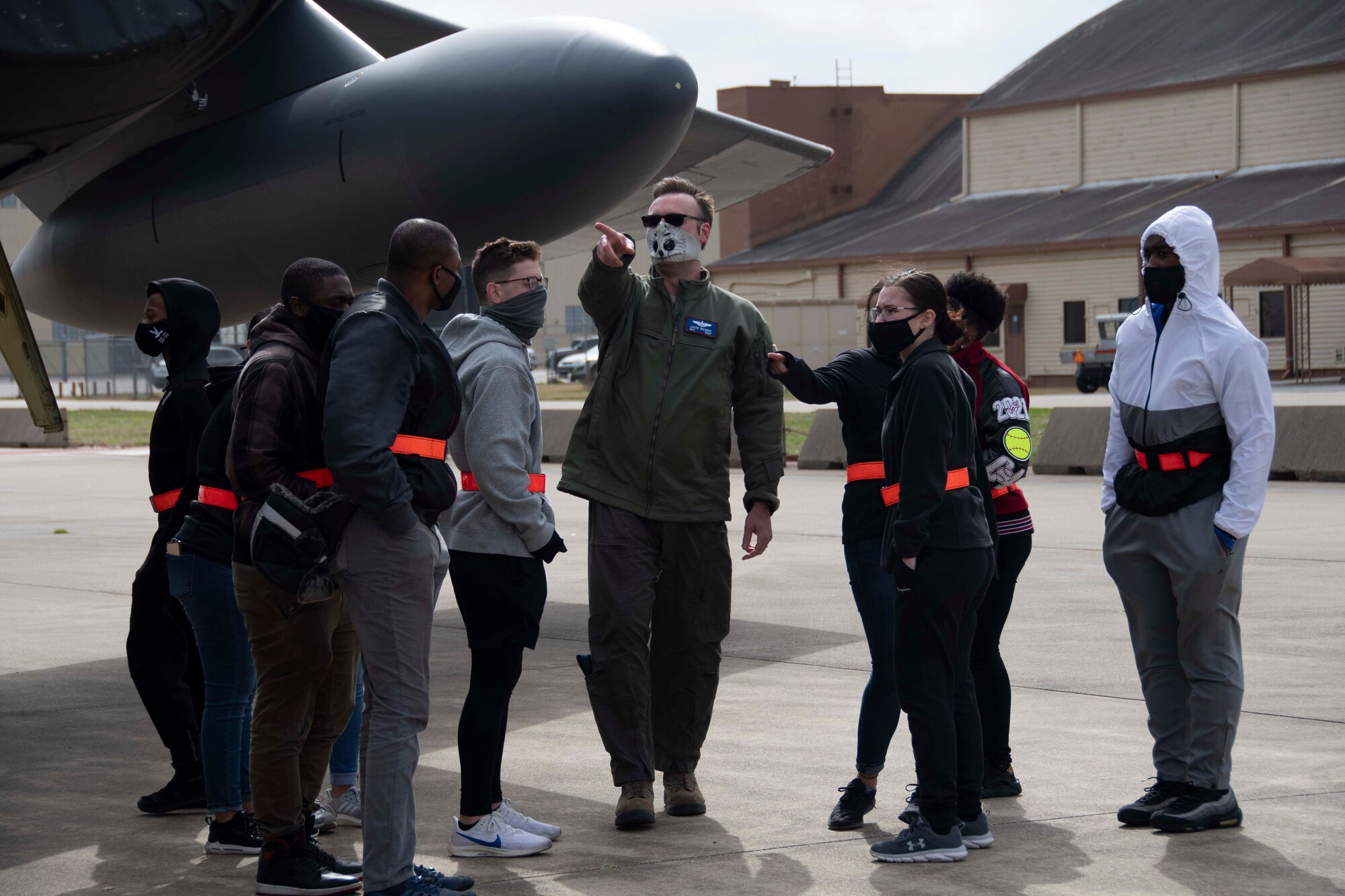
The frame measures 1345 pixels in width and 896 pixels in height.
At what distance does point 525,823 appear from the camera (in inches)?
191

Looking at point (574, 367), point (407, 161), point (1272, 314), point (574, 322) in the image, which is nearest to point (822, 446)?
point (407, 161)

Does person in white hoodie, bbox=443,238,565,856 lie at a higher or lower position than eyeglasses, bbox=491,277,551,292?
lower

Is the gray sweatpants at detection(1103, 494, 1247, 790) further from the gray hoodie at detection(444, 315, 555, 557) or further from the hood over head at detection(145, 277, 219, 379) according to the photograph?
the hood over head at detection(145, 277, 219, 379)

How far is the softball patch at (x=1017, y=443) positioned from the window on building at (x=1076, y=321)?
40.2 meters

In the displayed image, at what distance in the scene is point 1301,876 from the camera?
171 inches

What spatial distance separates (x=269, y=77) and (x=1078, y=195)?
4259cm

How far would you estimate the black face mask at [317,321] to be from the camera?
441 cm

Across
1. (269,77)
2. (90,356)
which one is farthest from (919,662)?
(90,356)

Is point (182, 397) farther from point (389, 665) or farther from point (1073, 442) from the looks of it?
point (1073, 442)

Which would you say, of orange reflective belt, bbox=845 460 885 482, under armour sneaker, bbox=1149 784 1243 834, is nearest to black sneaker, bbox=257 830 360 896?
orange reflective belt, bbox=845 460 885 482

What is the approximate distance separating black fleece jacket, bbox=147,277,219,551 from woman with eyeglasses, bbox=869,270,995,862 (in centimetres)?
222

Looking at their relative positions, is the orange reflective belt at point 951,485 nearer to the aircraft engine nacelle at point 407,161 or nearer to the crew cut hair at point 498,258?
the crew cut hair at point 498,258

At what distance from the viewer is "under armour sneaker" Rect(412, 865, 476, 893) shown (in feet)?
13.9

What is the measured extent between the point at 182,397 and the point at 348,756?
1.32 metres
